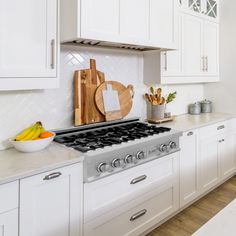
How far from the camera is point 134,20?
206cm

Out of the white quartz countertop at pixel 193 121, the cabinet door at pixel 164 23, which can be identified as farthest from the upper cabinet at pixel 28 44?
the white quartz countertop at pixel 193 121

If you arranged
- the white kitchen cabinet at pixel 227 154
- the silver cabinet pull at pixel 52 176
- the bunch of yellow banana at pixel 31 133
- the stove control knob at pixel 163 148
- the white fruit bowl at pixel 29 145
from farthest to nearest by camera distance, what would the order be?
the white kitchen cabinet at pixel 227 154 → the stove control knob at pixel 163 148 → the bunch of yellow banana at pixel 31 133 → the white fruit bowl at pixel 29 145 → the silver cabinet pull at pixel 52 176

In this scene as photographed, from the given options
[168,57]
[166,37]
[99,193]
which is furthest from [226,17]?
[99,193]

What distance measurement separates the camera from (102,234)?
1782mm

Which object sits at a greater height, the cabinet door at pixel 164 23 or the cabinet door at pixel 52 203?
the cabinet door at pixel 164 23

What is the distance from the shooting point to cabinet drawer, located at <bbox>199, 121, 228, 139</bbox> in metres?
2.78

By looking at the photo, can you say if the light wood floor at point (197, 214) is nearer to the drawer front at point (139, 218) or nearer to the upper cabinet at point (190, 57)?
the drawer front at point (139, 218)

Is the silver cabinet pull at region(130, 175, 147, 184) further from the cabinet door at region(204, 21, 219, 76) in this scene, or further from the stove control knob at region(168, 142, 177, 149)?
the cabinet door at region(204, 21, 219, 76)

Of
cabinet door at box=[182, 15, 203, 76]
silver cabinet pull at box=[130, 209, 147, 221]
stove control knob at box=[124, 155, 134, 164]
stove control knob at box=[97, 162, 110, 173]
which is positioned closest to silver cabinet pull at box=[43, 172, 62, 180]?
stove control knob at box=[97, 162, 110, 173]

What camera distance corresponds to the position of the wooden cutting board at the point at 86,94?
2150 mm

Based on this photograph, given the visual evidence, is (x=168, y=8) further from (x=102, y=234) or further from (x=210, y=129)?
(x=102, y=234)

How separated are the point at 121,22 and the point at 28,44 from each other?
2.42 ft

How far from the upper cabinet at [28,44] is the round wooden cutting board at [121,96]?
595 mm

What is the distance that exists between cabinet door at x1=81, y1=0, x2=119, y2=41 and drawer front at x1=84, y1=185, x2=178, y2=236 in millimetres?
1255
